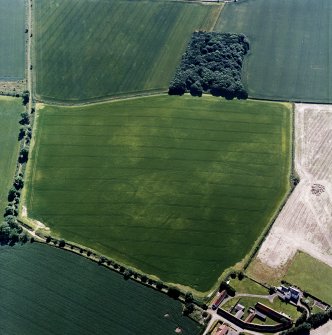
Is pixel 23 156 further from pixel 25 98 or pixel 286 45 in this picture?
pixel 286 45

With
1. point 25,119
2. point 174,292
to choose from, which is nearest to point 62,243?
point 174,292

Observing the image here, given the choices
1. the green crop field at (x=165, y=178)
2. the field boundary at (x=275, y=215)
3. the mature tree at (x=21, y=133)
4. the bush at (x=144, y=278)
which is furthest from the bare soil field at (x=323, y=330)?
the mature tree at (x=21, y=133)

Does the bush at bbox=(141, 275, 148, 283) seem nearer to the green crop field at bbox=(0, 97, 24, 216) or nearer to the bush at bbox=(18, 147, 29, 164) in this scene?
the green crop field at bbox=(0, 97, 24, 216)

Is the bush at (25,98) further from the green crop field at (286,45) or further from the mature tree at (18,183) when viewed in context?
the green crop field at (286,45)

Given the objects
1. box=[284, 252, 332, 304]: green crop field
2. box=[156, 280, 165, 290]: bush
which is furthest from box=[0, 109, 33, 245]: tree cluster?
box=[284, 252, 332, 304]: green crop field

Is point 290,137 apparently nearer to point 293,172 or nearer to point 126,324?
point 293,172
